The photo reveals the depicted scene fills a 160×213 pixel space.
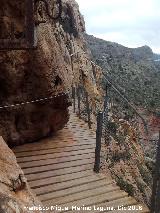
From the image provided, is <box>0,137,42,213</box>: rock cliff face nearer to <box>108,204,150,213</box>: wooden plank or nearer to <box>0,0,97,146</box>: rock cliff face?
<box>108,204,150,213</box>: wooden plank

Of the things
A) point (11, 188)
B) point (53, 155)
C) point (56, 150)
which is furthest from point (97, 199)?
point (11, 188)

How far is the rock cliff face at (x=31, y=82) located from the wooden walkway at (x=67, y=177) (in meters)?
0.40

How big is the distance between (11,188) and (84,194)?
2991 millimetres

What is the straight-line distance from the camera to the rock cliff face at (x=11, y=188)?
12.6ft

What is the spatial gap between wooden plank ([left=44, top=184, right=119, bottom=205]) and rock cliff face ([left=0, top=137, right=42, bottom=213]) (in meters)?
2.03

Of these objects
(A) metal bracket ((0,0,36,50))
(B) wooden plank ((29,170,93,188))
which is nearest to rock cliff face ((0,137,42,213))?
(A) metal bracket ((0,0,36,50))

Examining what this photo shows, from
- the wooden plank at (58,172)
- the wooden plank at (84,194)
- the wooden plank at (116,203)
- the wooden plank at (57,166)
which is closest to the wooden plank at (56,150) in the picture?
the wooden plank at (57,166)

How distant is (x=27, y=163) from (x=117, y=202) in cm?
208

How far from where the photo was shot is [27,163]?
8.14 metres

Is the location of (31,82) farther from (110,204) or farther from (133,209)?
(133,209)

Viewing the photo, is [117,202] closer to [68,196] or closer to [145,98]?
[68,196]

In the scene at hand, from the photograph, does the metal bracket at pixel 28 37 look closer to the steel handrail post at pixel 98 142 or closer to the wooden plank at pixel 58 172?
the steel handrail post at pixel 98 142

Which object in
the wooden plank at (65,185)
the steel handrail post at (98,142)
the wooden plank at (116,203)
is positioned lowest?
the wooden plank at (116,203)

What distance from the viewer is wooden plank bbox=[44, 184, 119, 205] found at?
22.2ft
